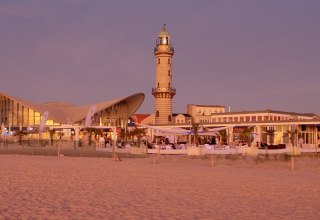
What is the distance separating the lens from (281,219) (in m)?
8.38

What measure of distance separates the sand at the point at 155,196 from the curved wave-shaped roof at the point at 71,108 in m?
56.1

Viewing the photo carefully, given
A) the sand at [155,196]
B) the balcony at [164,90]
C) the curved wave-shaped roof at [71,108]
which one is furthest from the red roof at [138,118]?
the sand at [155,196]

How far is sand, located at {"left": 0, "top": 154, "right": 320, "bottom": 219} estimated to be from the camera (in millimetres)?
8742

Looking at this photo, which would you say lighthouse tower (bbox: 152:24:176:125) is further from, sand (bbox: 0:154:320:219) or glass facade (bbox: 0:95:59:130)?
sand (bbox: 0:154:320:219)

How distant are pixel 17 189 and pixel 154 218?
511 cm

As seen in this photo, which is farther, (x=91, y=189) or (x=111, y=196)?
(x=91, y=189)

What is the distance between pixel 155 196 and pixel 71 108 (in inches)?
2771

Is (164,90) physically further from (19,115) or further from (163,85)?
Answer: (19,115)

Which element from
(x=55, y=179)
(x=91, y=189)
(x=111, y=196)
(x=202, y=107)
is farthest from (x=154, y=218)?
(x=202, y=107)

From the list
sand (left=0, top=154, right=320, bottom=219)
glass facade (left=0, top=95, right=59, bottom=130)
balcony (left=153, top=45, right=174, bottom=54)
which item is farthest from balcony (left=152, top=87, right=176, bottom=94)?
sand (left=0, top=154, right=320, bottom=219)

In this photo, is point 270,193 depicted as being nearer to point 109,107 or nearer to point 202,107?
point 109,107

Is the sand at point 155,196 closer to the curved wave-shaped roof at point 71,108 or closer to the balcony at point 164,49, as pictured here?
the balcony at point 164,49

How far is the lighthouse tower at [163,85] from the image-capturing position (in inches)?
2584

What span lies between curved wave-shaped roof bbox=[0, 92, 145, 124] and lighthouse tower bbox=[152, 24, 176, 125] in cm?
988
